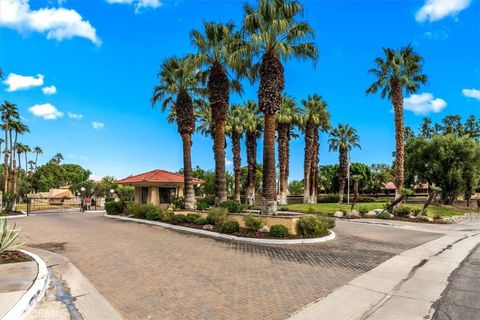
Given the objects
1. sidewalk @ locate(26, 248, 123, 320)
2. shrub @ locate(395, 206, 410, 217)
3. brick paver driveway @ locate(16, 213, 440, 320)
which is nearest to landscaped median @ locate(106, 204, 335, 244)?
brick paver driveway @ locate(16, 213, 440, 320)

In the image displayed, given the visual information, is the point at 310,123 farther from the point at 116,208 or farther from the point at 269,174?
the point at 269,174

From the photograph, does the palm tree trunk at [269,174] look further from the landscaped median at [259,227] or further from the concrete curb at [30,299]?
the concrete curb at [30,299]

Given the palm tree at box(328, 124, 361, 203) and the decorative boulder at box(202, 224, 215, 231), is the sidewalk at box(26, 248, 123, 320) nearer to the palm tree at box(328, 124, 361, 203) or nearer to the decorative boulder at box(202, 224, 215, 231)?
the decorative boulder at box(202, 224, 215, 231)

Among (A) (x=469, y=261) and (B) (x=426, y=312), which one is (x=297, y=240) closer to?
(A) (x=469, y=261)

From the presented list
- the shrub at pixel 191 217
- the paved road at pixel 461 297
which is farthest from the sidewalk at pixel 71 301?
the shrub at pixel 191 217

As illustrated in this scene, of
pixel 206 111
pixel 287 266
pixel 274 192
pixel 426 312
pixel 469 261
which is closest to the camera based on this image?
pixel 426 312

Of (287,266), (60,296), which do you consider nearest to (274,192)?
(287,266)

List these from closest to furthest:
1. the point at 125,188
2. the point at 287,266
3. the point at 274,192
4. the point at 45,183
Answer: the point at 287,266, the point at 274,192, the point at 125,188, the point at 45,183

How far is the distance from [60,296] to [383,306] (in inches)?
256

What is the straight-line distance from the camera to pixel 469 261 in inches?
473

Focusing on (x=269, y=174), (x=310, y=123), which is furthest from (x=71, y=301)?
(x=310, y=123)

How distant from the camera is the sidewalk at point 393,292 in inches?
263

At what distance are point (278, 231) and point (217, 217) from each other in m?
3.66

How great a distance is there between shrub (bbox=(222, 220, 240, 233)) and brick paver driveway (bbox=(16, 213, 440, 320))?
4.48 feet
